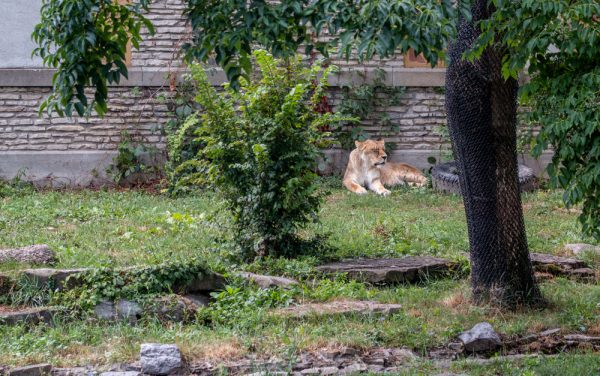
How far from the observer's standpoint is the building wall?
1534 cm

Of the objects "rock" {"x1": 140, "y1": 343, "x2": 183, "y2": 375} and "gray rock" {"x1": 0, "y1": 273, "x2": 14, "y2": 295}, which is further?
"gray rock" {"x1": 0, "y1": 273, "x2": 14, "y2": 295}

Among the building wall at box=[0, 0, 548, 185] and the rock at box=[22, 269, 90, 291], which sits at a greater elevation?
the building wall at box=[0, 0, 548, 185]

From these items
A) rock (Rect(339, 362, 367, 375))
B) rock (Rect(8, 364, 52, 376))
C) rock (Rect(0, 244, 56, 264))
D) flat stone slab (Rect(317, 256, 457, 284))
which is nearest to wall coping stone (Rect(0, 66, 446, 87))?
flat stone slab (Rect(317, 256, 457, 284))

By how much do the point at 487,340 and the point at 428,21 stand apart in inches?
137

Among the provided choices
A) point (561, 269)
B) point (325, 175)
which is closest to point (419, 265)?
point (561, 269)

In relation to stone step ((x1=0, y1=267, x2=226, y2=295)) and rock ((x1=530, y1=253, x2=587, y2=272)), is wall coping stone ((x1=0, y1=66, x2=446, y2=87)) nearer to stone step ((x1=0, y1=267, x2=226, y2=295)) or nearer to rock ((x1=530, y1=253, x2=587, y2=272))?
rock ((x1=530, y1=253, x2=587, y2=272))

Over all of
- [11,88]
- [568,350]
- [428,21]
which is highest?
[428,21]

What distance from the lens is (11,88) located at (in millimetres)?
15422

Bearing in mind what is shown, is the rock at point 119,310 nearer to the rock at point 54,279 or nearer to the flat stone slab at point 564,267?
the rock at point 54,279

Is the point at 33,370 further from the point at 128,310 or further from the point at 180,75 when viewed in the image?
the point at 180,75

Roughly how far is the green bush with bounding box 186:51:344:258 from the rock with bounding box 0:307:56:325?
2.64 m

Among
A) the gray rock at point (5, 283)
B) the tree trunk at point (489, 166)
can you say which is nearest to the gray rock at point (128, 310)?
the gray rock at point (5, 283)

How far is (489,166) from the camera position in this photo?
7.56m

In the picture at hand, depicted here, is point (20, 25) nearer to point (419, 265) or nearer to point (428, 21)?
point (419, 265)
